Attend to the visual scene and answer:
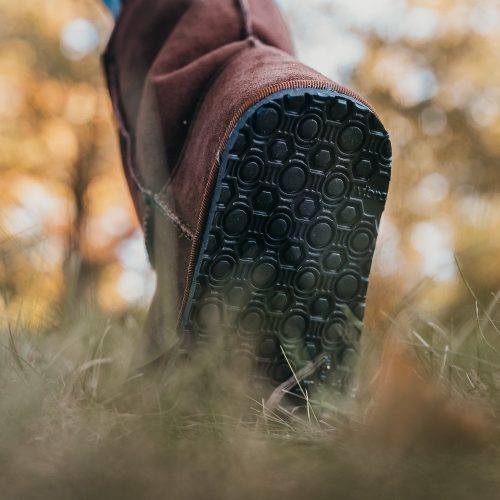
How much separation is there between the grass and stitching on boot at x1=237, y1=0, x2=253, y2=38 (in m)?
0.64

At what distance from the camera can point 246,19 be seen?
120 cm

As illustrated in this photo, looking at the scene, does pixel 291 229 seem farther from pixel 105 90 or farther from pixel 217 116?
pixel 105 90

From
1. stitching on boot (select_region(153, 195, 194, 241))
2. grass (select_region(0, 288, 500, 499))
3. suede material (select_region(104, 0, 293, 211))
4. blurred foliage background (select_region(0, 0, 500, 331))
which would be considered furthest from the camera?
blurred foliage background (select_region(0, 0, 500, 331))

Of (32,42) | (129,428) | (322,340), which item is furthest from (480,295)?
(32,42)

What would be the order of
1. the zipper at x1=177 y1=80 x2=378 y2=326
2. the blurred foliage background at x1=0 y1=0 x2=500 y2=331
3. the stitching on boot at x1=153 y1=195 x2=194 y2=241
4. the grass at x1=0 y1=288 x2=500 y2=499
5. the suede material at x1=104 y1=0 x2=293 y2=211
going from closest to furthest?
the grass at x1=0 y1=288 x2=500 y2=499
the zipper at x1=177 y1=80 x2=378 y2=326
the stitching on boot at x1=153 y1=195 x2=194 y2=241
the suede material at x1=104 y1=0 x2=293 y2=211
the blurred foliage background at x1=0 y1=0 x2=500 y2=331

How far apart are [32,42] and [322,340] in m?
7.13

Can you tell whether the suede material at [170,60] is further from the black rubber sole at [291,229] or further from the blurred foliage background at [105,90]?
the blurred foliage background at [105,90]

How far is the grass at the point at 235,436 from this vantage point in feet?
1.38

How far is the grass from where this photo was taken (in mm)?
420

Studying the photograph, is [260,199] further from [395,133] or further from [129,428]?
[129,428]

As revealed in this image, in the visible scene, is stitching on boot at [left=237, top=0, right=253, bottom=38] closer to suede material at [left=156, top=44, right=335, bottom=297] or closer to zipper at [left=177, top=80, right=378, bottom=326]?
suede material at [left=156, top=44, right=335, bottom=297]

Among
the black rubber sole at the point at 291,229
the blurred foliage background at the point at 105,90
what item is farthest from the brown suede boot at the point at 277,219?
the blurred foliage background at the point at 105,90

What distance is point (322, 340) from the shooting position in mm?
957

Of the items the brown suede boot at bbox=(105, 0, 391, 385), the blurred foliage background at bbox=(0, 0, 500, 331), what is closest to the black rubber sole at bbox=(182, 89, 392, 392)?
the brown suede boot at bbox=(105, 0, 391, 385)
